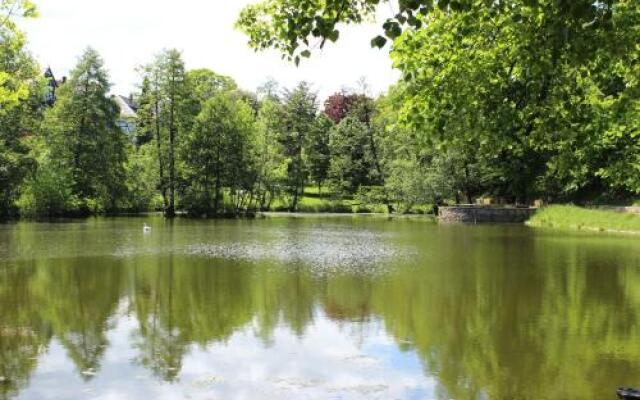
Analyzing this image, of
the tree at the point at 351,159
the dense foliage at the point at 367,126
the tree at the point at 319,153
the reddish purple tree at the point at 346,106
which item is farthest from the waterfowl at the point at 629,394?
the tree at the point at 319,153

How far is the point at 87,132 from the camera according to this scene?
1972 inches

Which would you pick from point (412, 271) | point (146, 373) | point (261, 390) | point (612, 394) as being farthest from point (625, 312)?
point (146, 373)

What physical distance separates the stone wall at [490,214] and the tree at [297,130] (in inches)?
967

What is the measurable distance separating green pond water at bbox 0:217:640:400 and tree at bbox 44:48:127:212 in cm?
2711

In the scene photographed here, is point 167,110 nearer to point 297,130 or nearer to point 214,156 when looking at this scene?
point 214,156

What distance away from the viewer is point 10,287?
1552cm

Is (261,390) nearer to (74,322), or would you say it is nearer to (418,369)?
(418,369)

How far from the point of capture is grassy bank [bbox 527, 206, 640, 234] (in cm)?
3609

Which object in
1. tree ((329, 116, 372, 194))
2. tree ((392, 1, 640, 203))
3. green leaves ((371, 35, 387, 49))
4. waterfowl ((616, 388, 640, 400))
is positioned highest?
tree ((329, 116, 372, 194))

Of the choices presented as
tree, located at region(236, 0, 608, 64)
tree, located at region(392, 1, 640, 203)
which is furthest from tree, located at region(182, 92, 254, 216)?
tree, located at region(236, 0, 608, 64)

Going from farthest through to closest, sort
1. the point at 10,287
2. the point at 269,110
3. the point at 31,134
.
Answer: the point at 269,110 → the point at 31,134 → the point at 10,287

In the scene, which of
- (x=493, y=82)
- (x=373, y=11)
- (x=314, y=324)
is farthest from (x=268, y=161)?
(x=373, y=11)

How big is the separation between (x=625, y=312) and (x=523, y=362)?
4.84 m

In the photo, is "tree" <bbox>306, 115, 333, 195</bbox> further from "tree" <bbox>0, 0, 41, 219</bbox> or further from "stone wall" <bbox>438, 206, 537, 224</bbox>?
"tree" <bbox>0, 0, 41, 219</bbox>
